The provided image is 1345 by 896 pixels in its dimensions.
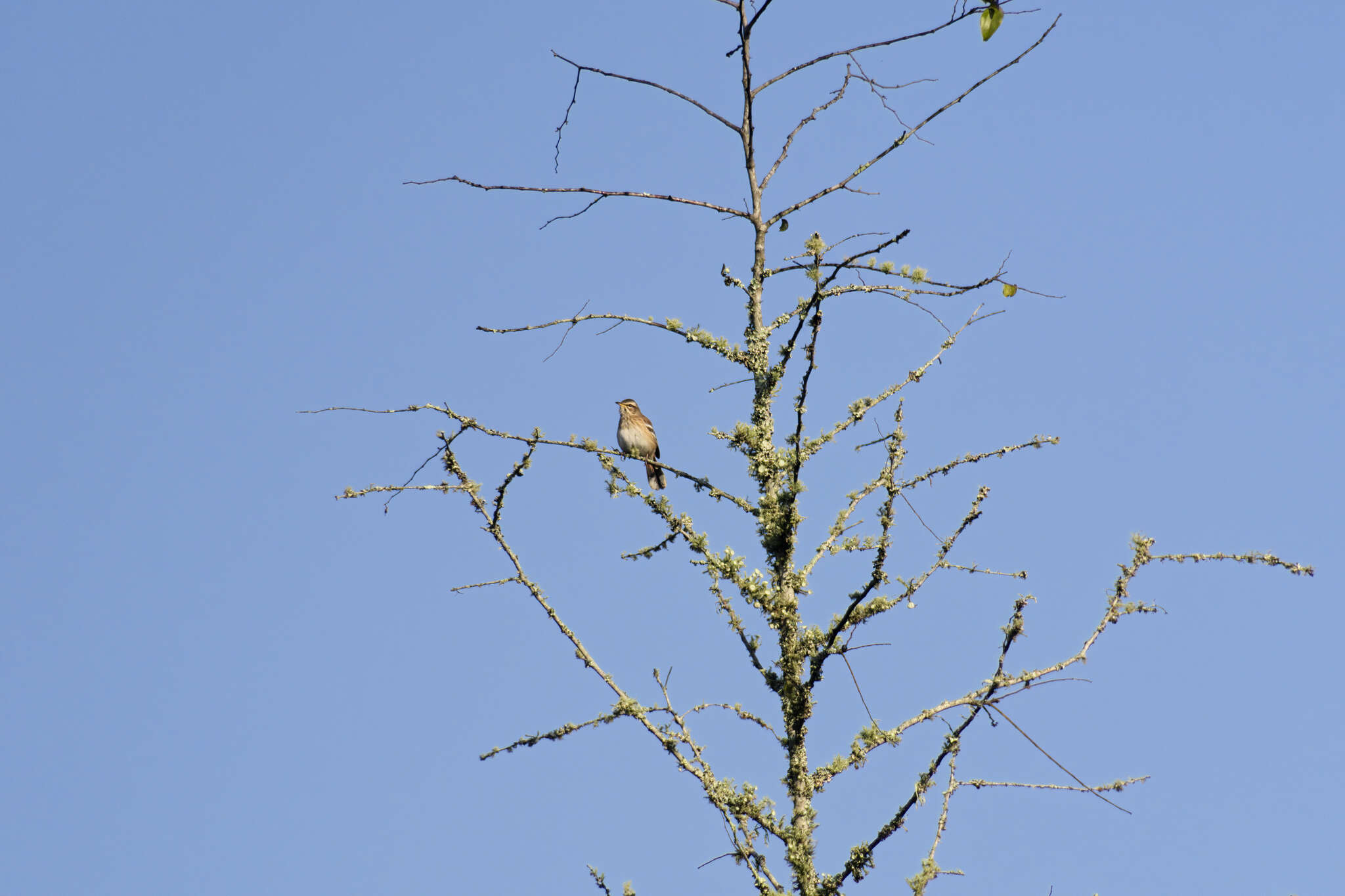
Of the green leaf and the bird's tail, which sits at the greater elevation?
the bird's tail

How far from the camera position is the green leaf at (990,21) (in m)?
4.27

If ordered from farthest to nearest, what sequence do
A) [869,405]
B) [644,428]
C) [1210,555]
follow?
[644,428]
[869,405]
[1210,555]

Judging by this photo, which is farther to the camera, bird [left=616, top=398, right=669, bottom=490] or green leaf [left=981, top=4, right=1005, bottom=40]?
bird [left=616, top=398, right=669, bottom=490]

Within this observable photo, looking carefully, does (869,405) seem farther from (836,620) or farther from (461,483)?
A: (461,483)

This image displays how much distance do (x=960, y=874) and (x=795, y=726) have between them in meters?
0.92

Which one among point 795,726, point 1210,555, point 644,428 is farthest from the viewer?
point 644,428

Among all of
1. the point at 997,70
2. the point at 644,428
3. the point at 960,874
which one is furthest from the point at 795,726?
the point at 644,428

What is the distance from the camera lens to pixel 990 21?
429cm

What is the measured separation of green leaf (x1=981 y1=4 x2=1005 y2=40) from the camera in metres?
4.27

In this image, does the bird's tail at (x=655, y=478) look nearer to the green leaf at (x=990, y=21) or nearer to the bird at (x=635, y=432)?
the bird at (x=635, y=432)

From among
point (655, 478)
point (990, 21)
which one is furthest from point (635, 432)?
point (990, 21)

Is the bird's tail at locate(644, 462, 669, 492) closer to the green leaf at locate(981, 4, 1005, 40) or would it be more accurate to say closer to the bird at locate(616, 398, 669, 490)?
the bird at locate(616, 398, 669, 490)

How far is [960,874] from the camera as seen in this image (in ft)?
16.9

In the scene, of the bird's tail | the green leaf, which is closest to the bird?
the bird's tail
